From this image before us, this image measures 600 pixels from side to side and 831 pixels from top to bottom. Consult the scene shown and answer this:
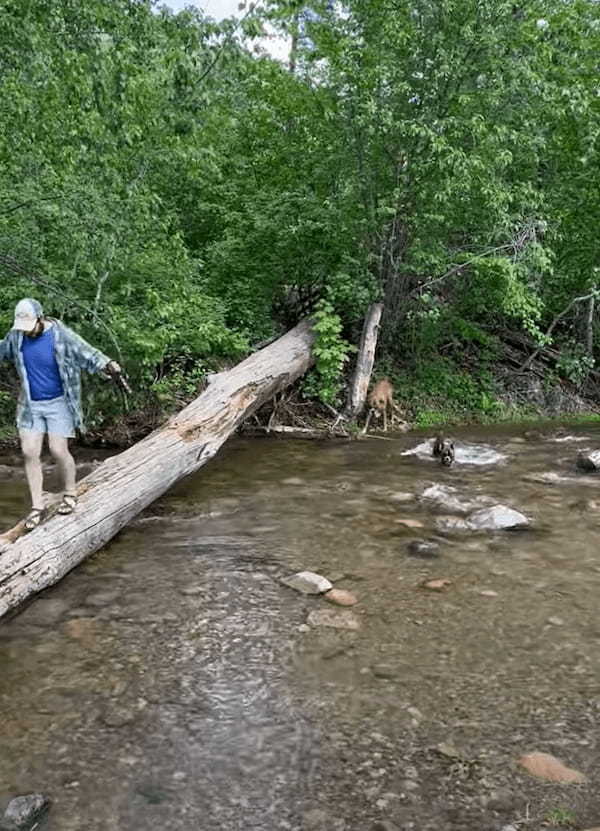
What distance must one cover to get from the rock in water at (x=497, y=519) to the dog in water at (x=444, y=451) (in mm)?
2437

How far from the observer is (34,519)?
516 cm

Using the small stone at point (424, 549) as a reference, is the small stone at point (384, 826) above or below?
below

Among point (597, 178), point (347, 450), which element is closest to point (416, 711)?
point (347, 450)

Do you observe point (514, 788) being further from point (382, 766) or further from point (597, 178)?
point (597, 178)

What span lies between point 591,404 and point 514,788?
43.0ft

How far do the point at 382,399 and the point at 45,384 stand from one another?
7.33m

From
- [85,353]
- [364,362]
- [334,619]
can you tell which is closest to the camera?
[334,619]

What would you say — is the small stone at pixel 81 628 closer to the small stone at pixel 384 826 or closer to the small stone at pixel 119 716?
the small stone at pixel 119 716

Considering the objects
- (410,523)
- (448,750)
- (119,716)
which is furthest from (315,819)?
(410,523)

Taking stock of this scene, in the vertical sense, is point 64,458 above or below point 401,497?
above

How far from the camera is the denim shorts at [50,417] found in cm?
526

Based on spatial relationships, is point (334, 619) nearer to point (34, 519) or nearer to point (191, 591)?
point (191, 591)

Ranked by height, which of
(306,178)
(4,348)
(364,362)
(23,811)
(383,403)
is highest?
(306,178)

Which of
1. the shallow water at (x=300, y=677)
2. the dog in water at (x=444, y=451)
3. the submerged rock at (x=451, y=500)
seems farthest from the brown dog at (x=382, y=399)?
the shallow water at (x=300, y=677)
